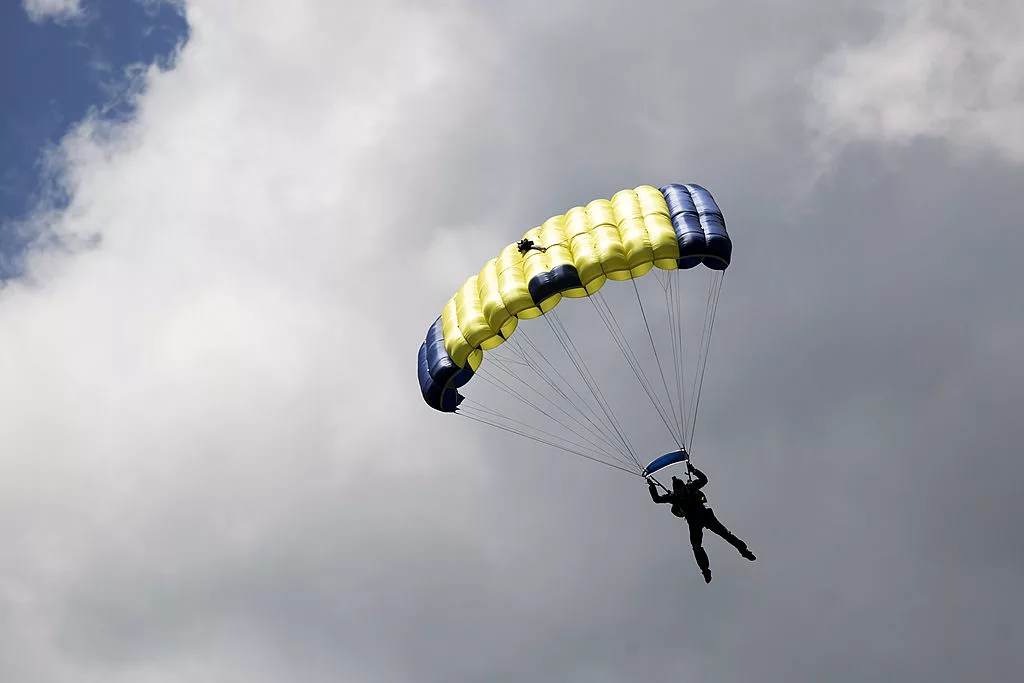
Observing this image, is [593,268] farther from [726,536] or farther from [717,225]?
[726,536]

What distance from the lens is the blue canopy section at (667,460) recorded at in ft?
91.3

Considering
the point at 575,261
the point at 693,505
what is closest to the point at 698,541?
the point at 693,505

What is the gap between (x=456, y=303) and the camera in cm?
3170

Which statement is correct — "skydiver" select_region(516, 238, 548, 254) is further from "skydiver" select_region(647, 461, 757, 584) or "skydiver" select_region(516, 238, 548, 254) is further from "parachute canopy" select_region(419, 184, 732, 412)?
"skydiver" select_region(647, 461, 757, 584)

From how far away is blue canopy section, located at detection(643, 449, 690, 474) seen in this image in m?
27.8

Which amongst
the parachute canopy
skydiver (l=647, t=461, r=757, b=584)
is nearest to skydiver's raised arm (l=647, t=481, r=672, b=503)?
skydiver (l=647, t=461, r=757, b=584)

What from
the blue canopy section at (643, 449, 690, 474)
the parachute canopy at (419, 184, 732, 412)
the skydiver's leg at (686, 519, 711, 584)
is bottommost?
the skydiver's leg at (686, 519, 711, 584)

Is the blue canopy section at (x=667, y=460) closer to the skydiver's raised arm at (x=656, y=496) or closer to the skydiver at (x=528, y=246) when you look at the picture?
the skydiver's raised arm at (x=656, y=496)

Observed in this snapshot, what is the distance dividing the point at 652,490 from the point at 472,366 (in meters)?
6.65

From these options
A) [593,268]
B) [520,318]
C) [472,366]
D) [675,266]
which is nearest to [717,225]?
[675,266]

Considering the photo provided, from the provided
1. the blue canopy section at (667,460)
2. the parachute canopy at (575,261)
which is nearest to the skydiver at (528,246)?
the parachute canopy at (575,261)

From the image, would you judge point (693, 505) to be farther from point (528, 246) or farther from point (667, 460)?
point (528, 246)

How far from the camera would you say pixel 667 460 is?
27.9 meters

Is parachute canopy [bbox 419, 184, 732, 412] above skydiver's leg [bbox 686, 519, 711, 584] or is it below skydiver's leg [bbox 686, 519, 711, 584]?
above
